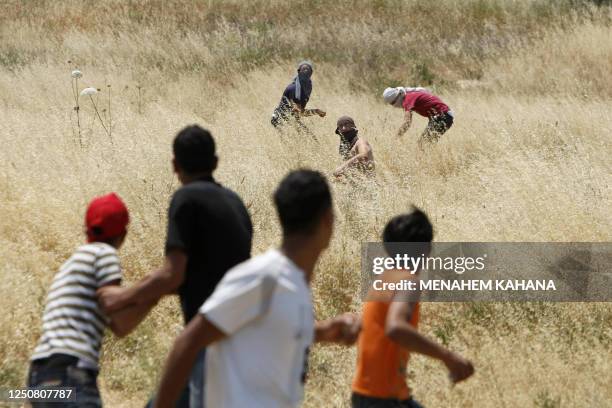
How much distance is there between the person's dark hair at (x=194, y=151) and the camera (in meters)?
3.59

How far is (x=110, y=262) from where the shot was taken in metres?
3.51

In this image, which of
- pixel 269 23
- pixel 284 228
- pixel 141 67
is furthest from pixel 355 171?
pixel 269 23

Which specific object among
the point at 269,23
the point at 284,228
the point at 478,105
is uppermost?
the point at 269,23

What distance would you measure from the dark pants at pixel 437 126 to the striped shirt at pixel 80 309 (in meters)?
7.18

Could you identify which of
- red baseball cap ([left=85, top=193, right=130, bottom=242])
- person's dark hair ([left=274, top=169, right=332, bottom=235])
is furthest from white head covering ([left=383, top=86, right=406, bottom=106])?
person's dark hair ([left=274, top=169, right=332, bottom=235])

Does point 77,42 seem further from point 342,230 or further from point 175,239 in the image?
point 175,239

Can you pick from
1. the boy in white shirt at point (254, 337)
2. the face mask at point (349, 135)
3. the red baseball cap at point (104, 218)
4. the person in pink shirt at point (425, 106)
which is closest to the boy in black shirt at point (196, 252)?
the red baseball cap at point (104, 218)

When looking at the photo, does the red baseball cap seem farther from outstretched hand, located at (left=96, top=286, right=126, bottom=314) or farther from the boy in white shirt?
the boy in white shirt

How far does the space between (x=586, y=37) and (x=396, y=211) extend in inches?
488

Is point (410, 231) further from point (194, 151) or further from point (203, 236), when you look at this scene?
point (194, 151)

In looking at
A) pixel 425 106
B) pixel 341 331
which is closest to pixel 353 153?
pixel 425 106

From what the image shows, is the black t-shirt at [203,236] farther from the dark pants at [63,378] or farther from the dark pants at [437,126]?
the dark pants at [437,126]

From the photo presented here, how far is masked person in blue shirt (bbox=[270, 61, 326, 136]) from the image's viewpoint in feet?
35.1

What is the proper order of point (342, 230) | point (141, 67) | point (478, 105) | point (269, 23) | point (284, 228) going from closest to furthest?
point (284, 228) → point (342, 230) → point (478, 105) → point (141, 67) → point (269, 23)
